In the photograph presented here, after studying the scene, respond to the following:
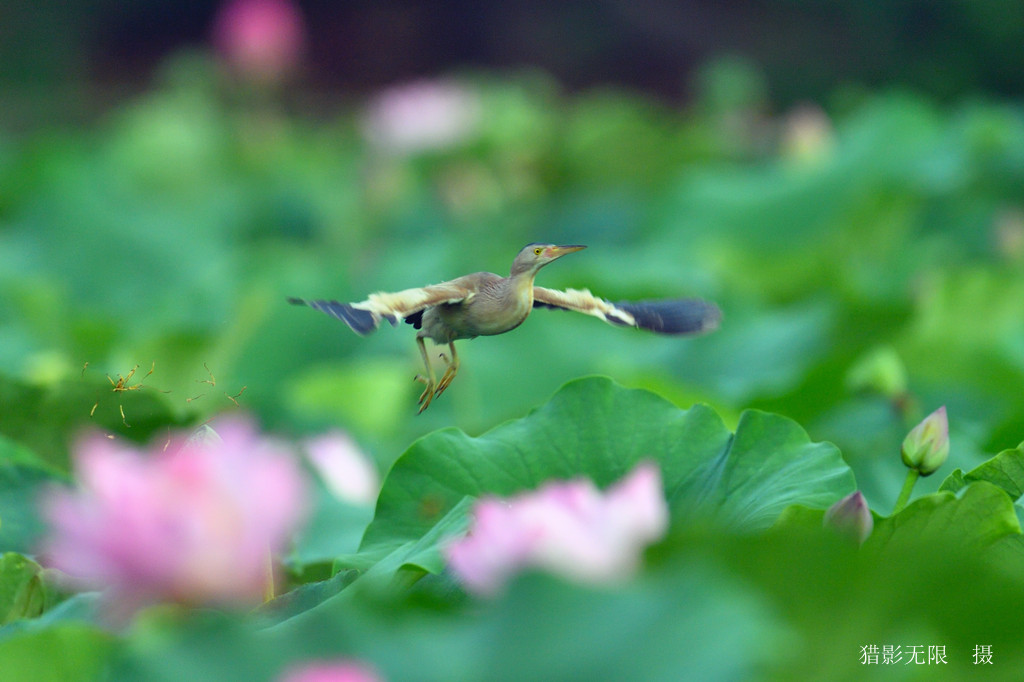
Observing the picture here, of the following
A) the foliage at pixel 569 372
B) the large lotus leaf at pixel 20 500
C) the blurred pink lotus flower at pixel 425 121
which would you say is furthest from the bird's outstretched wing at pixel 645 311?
the blurred pink lotus flower at pixel 425 121

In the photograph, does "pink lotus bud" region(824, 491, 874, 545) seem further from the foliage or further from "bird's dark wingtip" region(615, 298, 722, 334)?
"bird's dark wingtip" region(615, 298, 722, 334)

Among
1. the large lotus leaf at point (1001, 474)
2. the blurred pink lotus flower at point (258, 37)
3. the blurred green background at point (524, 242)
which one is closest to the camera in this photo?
the large lotus leaf at point (1001, 474)

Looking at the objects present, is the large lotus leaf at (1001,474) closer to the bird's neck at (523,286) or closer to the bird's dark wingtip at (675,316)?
the bird's dark wingtip at (675,316)

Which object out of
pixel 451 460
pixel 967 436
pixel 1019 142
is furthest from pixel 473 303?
pixel 1019 142

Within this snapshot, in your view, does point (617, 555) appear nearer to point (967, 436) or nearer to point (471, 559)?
point (471, 559)

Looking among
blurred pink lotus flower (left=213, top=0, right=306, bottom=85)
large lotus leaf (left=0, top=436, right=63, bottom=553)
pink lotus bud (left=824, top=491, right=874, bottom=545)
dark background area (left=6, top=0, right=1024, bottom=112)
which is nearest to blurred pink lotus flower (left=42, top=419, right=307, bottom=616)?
pink lotus bud (left=824, top=491, right=874, bottom=545)

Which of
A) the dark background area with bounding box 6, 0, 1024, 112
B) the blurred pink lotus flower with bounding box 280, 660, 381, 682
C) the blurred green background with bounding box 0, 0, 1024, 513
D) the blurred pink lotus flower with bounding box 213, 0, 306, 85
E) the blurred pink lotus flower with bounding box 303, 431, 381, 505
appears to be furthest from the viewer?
the dark background area with bounding box 6, 0, 1024, 112

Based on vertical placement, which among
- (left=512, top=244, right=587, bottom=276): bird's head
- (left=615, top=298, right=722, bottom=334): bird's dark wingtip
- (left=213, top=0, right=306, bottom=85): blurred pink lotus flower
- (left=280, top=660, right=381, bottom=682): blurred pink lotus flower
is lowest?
(left=280, top=660, right=381, bottom=682): blurred pink lotus flower
